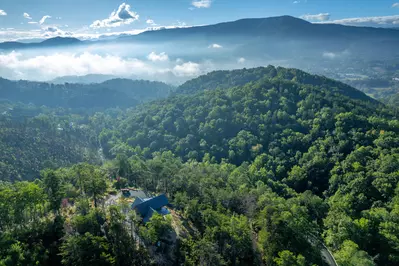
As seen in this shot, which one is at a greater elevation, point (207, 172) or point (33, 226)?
point (33, 226)

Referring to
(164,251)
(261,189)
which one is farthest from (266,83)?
(164,251)

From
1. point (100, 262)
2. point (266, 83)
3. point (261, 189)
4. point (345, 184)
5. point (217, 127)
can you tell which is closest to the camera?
point (100, 262)

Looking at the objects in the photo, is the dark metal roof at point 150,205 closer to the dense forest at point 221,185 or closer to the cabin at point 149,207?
the cabin at point 149,207

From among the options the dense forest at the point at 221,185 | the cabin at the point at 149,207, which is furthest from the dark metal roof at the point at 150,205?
the dense forest at the point at 221,185

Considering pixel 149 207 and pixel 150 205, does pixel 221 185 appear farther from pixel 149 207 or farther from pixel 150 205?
pixel 149 207

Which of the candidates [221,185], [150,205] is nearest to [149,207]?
[150,205]

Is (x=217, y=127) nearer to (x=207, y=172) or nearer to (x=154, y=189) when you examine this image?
(x=207, y=172)

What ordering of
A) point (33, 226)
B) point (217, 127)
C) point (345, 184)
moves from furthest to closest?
point (217, 127) < point (345, 184) < point (33, 226)

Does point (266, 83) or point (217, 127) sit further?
point (266, 83)
